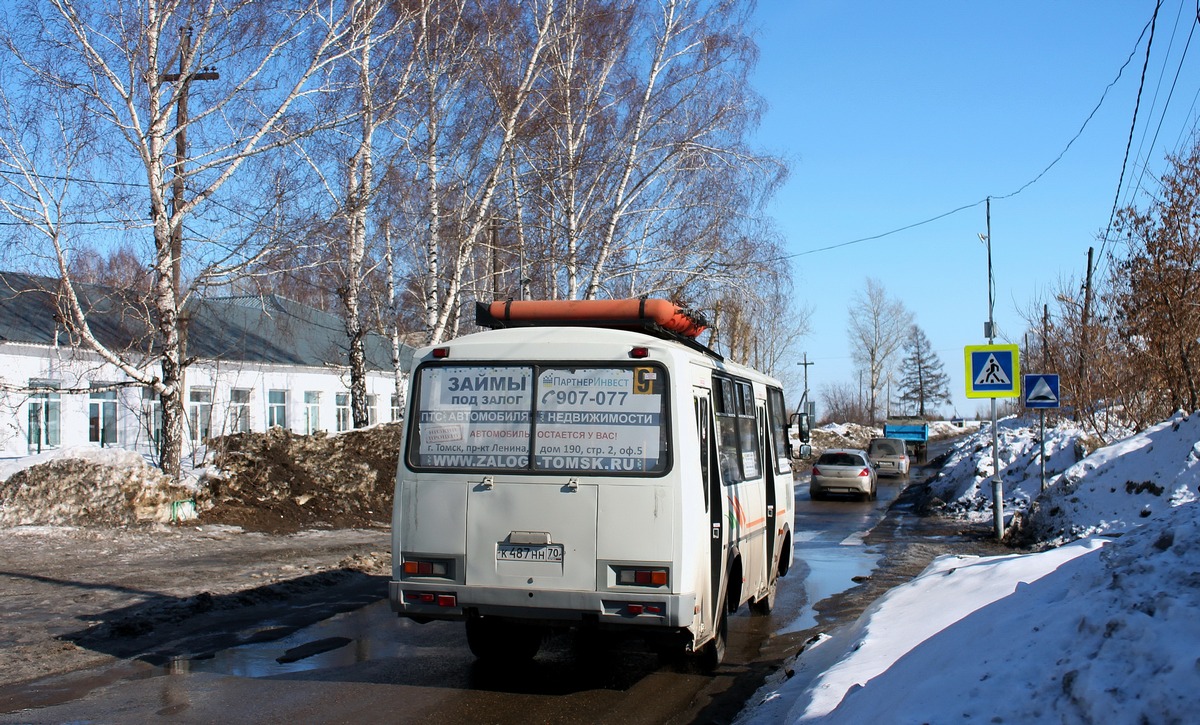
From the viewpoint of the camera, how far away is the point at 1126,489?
15359 mm

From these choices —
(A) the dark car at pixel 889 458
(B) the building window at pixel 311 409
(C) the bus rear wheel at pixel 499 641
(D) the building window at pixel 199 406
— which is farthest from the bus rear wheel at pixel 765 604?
(B) the building window at pixel 311 409

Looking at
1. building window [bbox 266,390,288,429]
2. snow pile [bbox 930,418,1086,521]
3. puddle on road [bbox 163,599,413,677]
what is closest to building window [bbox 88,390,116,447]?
building window [bbox 266,390,288,429]

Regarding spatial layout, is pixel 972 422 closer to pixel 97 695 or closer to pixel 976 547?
pixel 976 547

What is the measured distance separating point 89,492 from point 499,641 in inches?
465

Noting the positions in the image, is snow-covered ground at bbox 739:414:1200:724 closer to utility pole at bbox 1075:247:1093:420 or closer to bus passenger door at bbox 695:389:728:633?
bus passenger door at bbox 695:389:728:633

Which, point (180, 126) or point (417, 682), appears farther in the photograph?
point (180, 126)

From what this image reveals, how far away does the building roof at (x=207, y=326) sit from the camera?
60.9 ft

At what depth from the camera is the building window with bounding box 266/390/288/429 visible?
121 feet

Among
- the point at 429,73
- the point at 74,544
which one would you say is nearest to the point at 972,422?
the point at 429,73

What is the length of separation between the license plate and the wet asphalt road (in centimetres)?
105

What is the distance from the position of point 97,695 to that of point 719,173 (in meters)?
21.3

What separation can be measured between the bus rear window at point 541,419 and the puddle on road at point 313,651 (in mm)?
2147

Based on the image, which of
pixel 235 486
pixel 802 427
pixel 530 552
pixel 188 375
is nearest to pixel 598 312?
pixel 530 552

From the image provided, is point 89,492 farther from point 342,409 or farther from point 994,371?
point 342,409
